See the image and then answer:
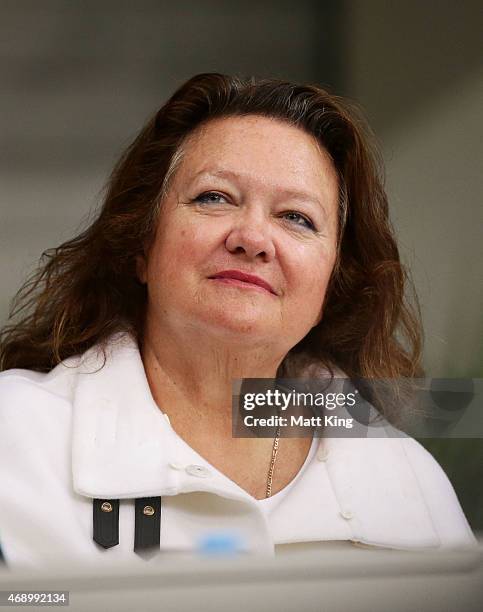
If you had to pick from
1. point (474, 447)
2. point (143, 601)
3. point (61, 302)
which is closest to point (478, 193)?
point (474, 447)

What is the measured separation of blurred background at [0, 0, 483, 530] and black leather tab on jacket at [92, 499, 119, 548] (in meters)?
0.83

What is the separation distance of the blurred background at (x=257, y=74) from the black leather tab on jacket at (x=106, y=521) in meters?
0.83

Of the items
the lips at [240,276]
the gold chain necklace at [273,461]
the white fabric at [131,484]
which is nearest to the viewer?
the white fabric at [131,484]

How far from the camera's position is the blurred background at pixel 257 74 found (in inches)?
73.4

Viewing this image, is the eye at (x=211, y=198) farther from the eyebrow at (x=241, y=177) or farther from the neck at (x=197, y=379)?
the neck at (x=197, y=379)

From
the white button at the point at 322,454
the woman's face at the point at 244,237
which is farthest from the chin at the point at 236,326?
the white button at the point at 322,454

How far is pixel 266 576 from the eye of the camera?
775 millimetres

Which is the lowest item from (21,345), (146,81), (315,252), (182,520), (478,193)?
(182,520)

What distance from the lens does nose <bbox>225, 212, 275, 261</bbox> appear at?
4.25 ft

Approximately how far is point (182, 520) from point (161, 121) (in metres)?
0.68

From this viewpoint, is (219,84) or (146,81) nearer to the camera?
(219,84)

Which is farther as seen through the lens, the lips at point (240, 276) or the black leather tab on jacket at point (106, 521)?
the lips at point (240, 276)

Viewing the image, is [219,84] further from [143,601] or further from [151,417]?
[143,601]

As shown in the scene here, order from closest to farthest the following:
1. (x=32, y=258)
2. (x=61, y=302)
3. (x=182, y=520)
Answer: (x=182, y=520) < (x=61, y=302) < (x=32, y=258)
